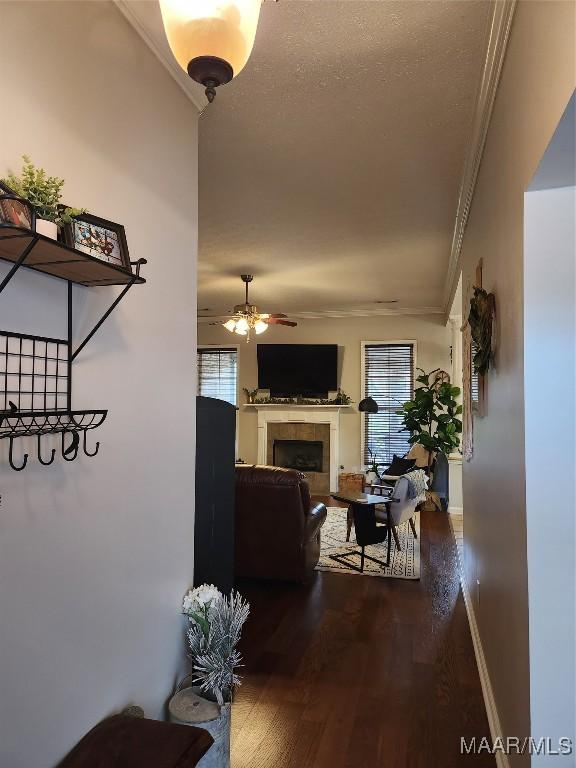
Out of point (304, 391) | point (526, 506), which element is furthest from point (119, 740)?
→ point (304, 391)

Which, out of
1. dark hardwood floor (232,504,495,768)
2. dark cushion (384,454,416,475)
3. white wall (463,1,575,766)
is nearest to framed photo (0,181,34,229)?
white wall (463,1,575,766)

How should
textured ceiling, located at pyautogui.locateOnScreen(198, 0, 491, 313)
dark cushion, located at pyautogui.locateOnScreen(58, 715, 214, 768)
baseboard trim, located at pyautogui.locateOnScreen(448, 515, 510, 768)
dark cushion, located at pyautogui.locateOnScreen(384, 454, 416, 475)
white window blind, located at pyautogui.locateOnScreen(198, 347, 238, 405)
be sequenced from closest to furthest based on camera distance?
dark cushion, located at pyautogui.locateOnScreen(58, 715, 214, 768) → textured ceiling, located at pyautogui.locateOnScreen(198, 0, 491, 313) → baseboard trim, located at pyautogui.locateOnScreen(448, 515, 510, 768) → dark cushion, located at pyautogui.locateOnScreen(384, 454, 416, 475) → white window blind, located at pyautogui.locateOnScreen(198, 347, 238, 405)

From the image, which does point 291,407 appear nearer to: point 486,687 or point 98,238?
point 486,687

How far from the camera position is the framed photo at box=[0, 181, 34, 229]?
110 centimetres

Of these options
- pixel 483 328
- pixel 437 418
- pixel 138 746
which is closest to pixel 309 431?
pixel 437 418

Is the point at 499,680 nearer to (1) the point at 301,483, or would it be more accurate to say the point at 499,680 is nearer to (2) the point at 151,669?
(2) the point at 151,669

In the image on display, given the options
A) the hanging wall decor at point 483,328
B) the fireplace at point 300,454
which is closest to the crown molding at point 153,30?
the hanging wall decor at point 483,328

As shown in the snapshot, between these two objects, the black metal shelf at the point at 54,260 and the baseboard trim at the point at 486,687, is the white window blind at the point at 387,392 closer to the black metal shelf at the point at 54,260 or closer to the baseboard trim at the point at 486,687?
the baseboard trim at the point at 486,687

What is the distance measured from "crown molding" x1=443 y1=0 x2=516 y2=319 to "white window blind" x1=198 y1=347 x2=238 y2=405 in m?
5.44

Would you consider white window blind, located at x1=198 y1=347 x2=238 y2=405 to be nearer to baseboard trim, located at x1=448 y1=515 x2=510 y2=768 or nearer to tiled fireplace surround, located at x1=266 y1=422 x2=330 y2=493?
tiled fireplace surround, located at x1=266 y1=422 x2=330 y2=493

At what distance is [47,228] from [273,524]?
3.24m

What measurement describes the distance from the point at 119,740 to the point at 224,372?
7.71 metres

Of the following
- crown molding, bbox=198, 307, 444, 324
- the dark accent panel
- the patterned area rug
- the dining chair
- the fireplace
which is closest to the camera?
the dark accent panel

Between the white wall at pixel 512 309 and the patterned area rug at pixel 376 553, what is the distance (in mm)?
1818
